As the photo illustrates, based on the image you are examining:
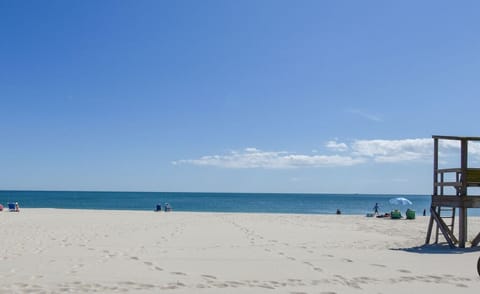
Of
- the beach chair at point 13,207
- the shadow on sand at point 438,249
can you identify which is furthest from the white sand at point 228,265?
the beach chair at point 13,207

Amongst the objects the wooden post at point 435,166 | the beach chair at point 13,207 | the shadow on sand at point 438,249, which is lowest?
the beach chair at point 13,207

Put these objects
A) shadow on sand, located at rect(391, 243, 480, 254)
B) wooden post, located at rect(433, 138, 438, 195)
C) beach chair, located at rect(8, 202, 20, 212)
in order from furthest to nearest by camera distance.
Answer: beach chair, located at rect(8, 202, 20, 212) → wooden post, located at rect(433, 138, 438, 195) → shadow on sand, located at rect(391, 243, 480, 254)

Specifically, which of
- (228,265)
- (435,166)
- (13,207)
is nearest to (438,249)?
(435,166)

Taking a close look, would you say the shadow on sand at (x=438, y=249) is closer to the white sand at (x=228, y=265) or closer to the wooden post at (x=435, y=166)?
the white sand at (x=228, y=265)

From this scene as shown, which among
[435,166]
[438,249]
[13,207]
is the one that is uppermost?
[435,166]

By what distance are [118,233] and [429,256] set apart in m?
10.2

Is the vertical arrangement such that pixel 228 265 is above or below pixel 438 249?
below

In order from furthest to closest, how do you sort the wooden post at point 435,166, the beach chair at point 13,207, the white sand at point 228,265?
the beach chair at point 13,207
the wooden post at point 435,166
the white sand at point 228,265

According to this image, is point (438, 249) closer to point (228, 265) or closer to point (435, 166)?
point (435, 166)

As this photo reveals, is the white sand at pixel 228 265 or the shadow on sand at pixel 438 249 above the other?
the shadow on sand at pixel 438 249

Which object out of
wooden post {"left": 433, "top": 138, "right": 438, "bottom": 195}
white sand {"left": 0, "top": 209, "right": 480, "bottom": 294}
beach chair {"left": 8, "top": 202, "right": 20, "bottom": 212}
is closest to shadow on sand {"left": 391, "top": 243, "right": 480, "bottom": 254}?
white sand {"left": 0, "top": 209, "right": 480, "bottom": 294}

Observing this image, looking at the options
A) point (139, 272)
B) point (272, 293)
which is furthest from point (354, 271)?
point (139, 272)

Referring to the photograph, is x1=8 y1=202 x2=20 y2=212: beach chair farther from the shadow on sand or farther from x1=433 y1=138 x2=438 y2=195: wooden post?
x1=433 y1=138 x2=438 y2=195: wooden post

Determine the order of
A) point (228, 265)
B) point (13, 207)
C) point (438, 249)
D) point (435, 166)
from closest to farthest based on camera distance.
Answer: point (228, 265)
point (438, 249)
point (435, 166)
point (13, 207)
